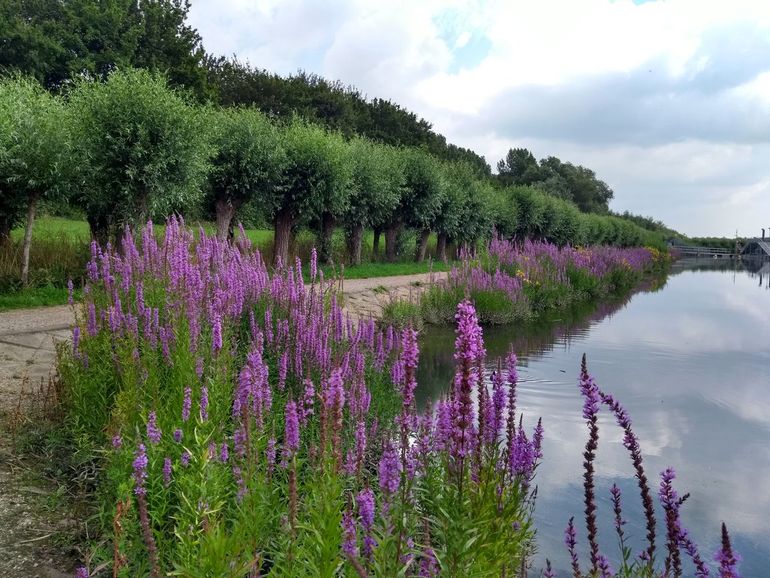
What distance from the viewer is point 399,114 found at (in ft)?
231

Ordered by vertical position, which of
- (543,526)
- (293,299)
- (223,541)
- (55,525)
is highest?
(293,299)

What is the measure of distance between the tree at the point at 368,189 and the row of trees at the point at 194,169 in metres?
0.06

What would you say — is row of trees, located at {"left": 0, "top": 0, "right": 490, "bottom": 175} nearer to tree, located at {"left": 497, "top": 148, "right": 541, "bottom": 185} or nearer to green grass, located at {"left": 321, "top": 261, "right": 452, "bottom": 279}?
green grass, located at {"left": 321, "top": 261, "right": 452, "bottom": 279}

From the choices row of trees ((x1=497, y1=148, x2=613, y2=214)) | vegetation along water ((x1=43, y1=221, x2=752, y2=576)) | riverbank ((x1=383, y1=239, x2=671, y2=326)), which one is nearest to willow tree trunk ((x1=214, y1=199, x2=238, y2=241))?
riverbank ((x1=383, y1=239, x2=671, y2=326))

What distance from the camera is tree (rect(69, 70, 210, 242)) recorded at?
1664 cm

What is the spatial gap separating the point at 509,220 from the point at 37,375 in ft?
124

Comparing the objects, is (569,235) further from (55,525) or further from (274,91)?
(55,525)

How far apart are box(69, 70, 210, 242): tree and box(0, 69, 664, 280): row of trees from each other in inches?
1.2

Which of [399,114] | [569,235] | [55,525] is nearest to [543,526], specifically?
[55,525]

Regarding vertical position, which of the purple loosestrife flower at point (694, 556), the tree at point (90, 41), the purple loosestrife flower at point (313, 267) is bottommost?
the purple loosestrife flower at point (694, 556)

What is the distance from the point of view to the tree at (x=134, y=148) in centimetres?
1664

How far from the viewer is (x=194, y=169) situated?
1769cm

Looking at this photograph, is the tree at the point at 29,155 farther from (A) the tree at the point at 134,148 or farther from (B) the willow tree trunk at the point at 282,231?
(B) the willow tree trunk at the point at 282,231

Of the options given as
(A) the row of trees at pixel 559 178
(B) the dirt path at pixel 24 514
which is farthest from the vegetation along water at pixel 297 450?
(A) the row of trees at pixel 559 178
